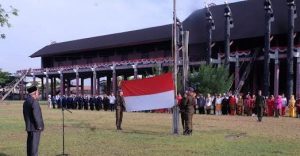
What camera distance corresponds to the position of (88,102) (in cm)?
4828

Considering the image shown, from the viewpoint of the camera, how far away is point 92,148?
1385 cm

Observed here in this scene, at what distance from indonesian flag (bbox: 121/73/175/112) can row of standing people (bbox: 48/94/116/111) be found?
24.8m

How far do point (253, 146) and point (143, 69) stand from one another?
A: 149 ft

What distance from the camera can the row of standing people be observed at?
45.3m

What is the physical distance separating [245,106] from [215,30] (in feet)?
71.9

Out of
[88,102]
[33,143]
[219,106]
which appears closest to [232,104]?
[219,106]

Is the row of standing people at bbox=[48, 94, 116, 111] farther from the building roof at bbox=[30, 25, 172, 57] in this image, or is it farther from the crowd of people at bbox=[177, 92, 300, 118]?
the building roof at bbox=[30, 25, 172, 57]

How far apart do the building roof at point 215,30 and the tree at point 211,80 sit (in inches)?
256

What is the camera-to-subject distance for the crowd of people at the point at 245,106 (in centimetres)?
3272

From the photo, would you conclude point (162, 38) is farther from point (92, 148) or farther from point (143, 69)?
point (92, 148)

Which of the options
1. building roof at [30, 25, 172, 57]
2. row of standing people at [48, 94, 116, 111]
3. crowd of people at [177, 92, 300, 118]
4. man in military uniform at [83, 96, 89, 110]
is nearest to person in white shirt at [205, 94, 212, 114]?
crowd of people at [177, 92, 300, 118]

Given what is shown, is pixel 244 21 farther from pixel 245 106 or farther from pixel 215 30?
pixel 245 106

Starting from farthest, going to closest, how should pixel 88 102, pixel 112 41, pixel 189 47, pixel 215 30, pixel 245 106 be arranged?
pixel 112 41
pixel 189 47
pixel 215 30
pixel 88 102
pixel 245 106

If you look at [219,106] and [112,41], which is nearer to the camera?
[219,106]
